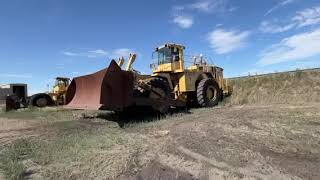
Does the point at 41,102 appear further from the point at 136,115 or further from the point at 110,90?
the point at 110,90

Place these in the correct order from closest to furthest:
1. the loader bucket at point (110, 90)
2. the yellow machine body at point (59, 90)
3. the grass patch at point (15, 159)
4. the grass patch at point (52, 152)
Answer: the grass patch at point (15, 159) → the grass patch at point (52, 152) → the loader bucket at point (110, 90) → the yellow machine body at point (59, 90)

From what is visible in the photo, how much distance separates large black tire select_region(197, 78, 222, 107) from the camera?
51.8 ft

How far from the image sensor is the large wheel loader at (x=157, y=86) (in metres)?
12.2

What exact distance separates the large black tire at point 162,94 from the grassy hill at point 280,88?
175 inches

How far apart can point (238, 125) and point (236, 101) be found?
8.22 meters

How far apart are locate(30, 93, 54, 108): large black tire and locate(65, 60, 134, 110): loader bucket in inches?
506

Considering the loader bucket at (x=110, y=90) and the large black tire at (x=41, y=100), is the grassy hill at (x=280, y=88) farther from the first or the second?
the large black tire at (x=41, y=100)

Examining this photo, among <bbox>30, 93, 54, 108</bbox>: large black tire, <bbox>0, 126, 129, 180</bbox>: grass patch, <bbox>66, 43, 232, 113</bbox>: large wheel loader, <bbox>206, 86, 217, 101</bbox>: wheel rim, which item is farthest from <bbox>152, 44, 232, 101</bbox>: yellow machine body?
<bbox>30, 93, 54, 108</bbox>: large black tire

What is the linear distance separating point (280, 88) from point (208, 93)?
5.83 m

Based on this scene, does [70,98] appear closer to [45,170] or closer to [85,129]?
[85,129]

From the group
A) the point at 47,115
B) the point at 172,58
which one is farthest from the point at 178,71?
the point at 47,115

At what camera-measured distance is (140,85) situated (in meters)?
13.5

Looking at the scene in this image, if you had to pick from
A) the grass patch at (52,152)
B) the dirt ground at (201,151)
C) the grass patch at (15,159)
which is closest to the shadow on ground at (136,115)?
the dirt ground at (201,151)

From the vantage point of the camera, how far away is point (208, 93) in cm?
1664
